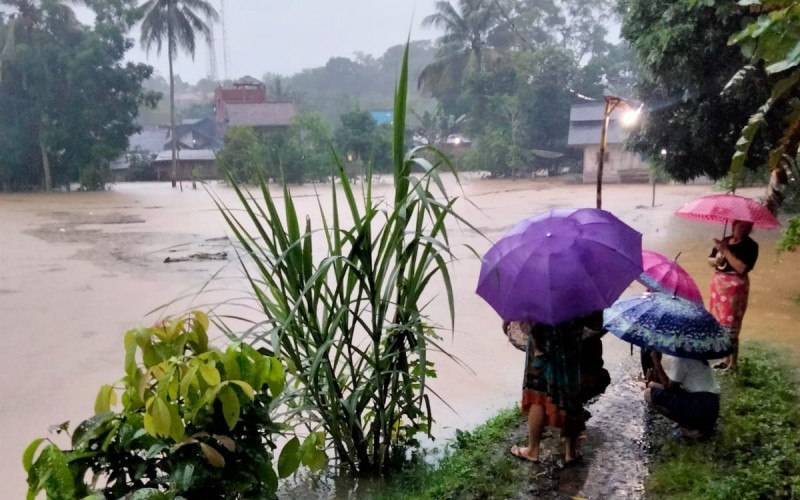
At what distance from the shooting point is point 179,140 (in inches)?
1191

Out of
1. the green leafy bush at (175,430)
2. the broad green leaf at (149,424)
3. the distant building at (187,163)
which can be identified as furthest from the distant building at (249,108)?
the broad green leaf at (149,424)

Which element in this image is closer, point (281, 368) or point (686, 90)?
point (281, 368)

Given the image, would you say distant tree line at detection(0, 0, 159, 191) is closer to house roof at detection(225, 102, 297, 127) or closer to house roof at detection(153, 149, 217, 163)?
house roof at detection(225, 102, 297, 127)

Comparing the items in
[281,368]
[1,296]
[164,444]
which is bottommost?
[1,296]

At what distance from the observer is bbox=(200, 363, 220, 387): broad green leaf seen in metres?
1.47

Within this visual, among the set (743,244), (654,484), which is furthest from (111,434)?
(743,244)

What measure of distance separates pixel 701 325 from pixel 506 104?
22277 millimetres

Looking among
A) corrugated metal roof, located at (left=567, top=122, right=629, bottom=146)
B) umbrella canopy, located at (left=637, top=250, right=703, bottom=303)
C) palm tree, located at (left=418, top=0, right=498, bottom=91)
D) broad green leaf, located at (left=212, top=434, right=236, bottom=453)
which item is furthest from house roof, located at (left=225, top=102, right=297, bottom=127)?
broad green leaf, located at (left=212, top=434, right=236, bottom=453)

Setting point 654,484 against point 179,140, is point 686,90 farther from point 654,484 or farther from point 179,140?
point 179,140

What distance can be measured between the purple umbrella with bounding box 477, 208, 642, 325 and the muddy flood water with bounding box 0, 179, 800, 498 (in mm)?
657

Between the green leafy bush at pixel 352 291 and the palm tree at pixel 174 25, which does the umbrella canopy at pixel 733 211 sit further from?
the palm tree at pixel 174 25

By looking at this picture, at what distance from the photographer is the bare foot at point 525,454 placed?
7.87ft

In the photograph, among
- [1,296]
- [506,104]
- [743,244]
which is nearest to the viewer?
[743,244]

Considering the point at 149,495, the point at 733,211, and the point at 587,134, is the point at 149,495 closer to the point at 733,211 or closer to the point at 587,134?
the point at 733,211
